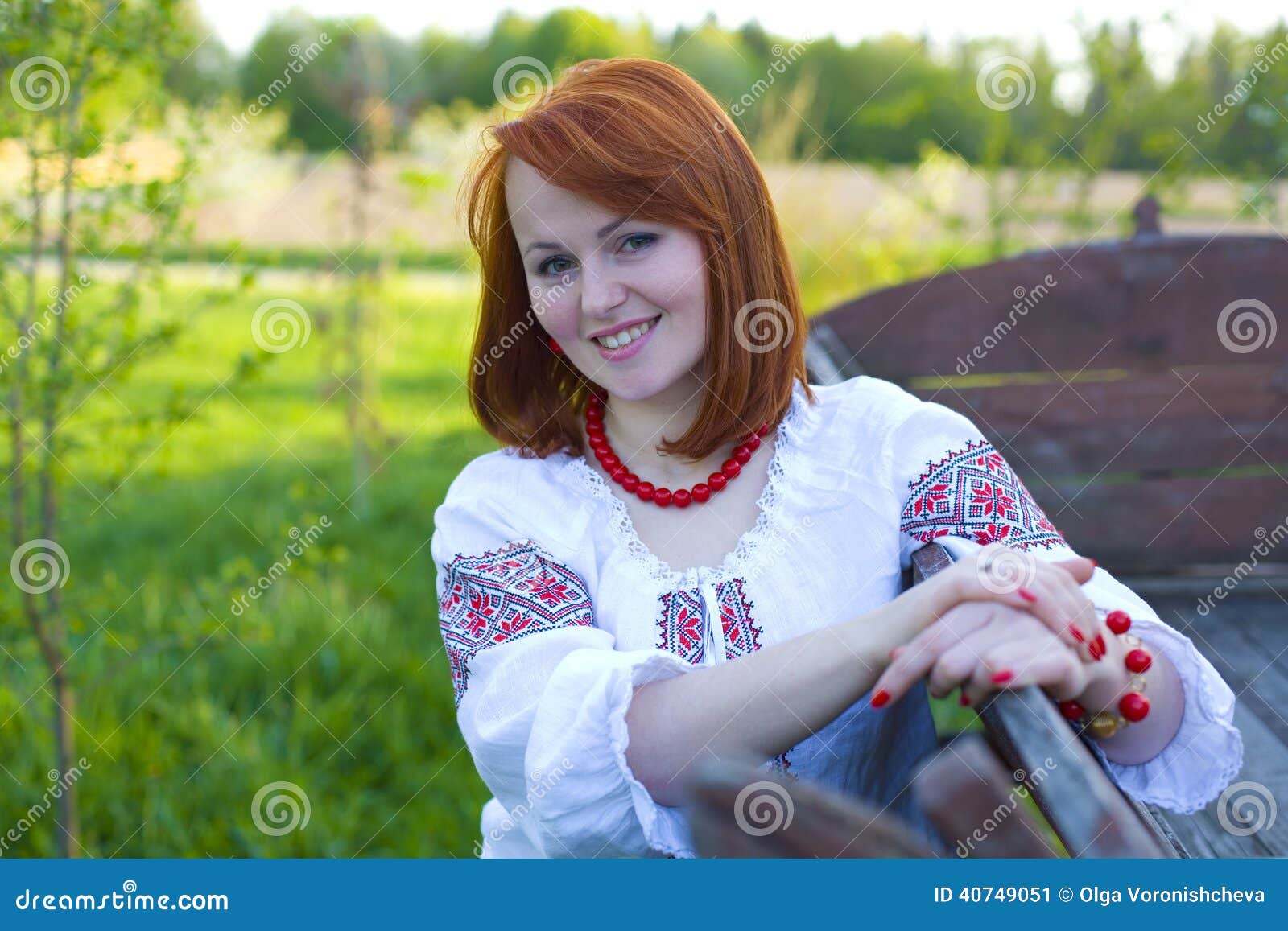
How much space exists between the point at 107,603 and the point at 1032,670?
2252 mm

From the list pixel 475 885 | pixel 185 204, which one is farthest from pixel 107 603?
pixel 475 885

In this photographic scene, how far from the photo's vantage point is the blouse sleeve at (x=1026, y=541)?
1492mm

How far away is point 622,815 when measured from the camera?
1505mm

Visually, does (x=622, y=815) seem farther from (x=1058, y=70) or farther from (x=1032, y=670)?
(x=1058, y=70)
